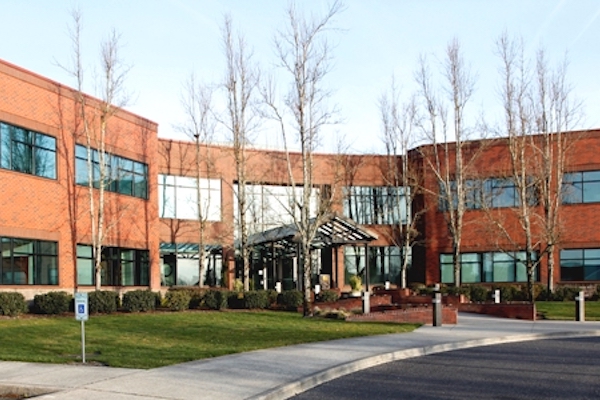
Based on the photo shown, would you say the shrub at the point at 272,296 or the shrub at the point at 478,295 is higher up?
the shrub at the point at 272,296

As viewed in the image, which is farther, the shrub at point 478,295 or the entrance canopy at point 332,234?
the shrub at point 478,295

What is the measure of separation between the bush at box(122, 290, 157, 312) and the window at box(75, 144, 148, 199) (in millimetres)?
5947

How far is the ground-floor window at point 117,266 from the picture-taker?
31312 mm

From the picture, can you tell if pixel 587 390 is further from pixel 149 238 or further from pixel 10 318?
pixel 149 238

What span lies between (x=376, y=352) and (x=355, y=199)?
34.0 meters

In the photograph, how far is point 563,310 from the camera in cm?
2978

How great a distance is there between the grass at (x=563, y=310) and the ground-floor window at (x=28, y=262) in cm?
1866

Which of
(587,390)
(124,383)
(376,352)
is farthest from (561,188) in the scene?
(124,383)

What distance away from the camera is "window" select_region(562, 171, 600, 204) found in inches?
1601

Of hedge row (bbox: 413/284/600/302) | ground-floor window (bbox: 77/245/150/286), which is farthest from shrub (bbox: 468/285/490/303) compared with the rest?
ground-floor window (bbox: 77/245/150/286)

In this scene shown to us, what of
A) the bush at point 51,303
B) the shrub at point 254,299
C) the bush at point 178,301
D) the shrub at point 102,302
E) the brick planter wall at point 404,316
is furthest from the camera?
the shrub at point 254,299

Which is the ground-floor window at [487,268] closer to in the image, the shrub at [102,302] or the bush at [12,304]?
the shrub at [102,302]

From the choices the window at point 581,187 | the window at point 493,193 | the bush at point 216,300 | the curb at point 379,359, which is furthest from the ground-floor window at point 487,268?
the curb at point 379,359

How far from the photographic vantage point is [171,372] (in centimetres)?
1213
